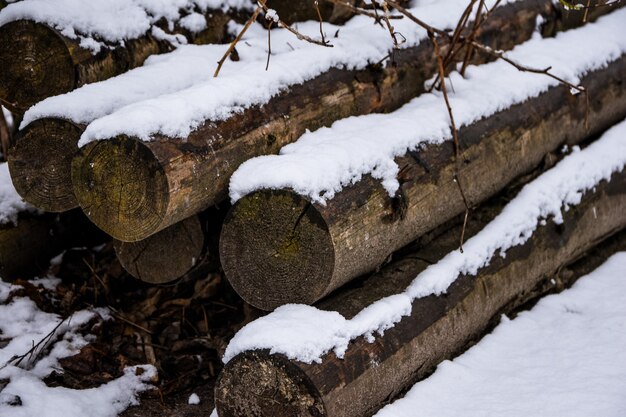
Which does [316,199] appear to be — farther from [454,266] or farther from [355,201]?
[454,266]

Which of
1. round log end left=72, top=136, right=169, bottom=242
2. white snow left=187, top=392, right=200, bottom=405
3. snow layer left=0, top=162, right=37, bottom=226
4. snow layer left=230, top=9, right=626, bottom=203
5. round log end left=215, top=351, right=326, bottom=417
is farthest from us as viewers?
snow layer left=0, top=162, right=37, bottom=226

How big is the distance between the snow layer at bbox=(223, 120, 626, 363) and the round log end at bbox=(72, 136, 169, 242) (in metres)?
0.63

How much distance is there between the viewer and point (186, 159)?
10.3 ft

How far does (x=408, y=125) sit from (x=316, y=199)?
953 mm

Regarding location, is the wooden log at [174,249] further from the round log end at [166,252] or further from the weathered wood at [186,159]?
the weathered wood at [186,159]

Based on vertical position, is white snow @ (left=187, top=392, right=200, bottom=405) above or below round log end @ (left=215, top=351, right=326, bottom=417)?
below

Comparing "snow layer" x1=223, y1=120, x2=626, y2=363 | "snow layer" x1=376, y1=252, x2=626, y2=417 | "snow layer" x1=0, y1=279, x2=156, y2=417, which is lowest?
"snow layer" x1=0, y1=279, x2=156, y2=417

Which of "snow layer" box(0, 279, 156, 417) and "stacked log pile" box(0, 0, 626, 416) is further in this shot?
"snow layer" box(0, 279, 156, 417)

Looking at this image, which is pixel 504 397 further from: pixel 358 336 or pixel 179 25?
pixel 179 25

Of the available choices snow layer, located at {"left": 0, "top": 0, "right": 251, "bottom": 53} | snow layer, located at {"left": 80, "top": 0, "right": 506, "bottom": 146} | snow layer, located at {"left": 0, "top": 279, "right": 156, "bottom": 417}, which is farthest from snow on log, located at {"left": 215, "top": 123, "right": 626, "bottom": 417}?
snow layer, located at {"left": 0, "top": 0, "right": 251, "bottom": 53}

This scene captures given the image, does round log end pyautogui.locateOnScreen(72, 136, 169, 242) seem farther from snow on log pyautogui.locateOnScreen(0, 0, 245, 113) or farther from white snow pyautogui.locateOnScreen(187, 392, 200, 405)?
white snow pyautogui.locateOnScreen(187, 392, 200, 405)

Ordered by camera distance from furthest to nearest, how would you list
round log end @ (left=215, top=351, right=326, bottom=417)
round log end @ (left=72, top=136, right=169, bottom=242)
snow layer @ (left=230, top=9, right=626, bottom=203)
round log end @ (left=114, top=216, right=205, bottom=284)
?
1. round log end @ (left=114, top=216, right=205, bottom=284)
2. snow layer @ (left=230, top=9, right=626, bottom=203)
3. round log end @ (left=72, top=136, right=169, bottom=242)
4. round log end @ (left=215, top=351, right=326, bottom=417)

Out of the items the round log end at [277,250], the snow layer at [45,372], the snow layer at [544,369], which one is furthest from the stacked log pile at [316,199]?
the snow layer at [45,372]

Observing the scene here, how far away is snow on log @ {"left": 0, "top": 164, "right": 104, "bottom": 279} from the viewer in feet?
13.3
